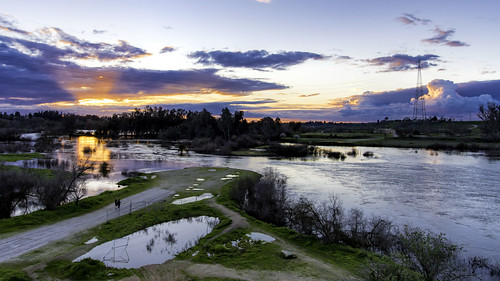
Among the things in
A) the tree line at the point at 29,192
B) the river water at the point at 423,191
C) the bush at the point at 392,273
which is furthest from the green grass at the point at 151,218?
the bush at the point at 392,273

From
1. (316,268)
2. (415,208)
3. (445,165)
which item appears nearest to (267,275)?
(316,268)

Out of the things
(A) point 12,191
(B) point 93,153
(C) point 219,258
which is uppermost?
(A) point 12,191

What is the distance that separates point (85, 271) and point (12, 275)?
3.44 m

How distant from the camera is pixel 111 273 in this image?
56.2ft

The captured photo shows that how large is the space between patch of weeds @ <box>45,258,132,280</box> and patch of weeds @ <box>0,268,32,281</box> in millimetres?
1149

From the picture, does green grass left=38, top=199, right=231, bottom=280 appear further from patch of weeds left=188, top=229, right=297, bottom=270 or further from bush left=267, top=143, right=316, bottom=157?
bush left=267, top=143, right=316, bottom=157

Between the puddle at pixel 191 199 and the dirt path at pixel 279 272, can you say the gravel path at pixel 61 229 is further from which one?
the dirt path at pixel 279 272

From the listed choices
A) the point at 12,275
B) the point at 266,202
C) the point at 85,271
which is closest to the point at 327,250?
the point at 266,202

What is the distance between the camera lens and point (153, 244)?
22266 millimetres

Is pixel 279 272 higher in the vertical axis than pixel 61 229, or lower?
lower

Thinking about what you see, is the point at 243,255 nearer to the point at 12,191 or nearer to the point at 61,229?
the point at 61,229

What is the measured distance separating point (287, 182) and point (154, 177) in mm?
21853

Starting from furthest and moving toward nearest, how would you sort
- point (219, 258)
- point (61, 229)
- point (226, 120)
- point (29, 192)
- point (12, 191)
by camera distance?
point (226, 120), point (29, 192), point (12, 191), point (61, 229), point (219, 258)

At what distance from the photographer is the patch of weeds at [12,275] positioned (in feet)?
50.6
